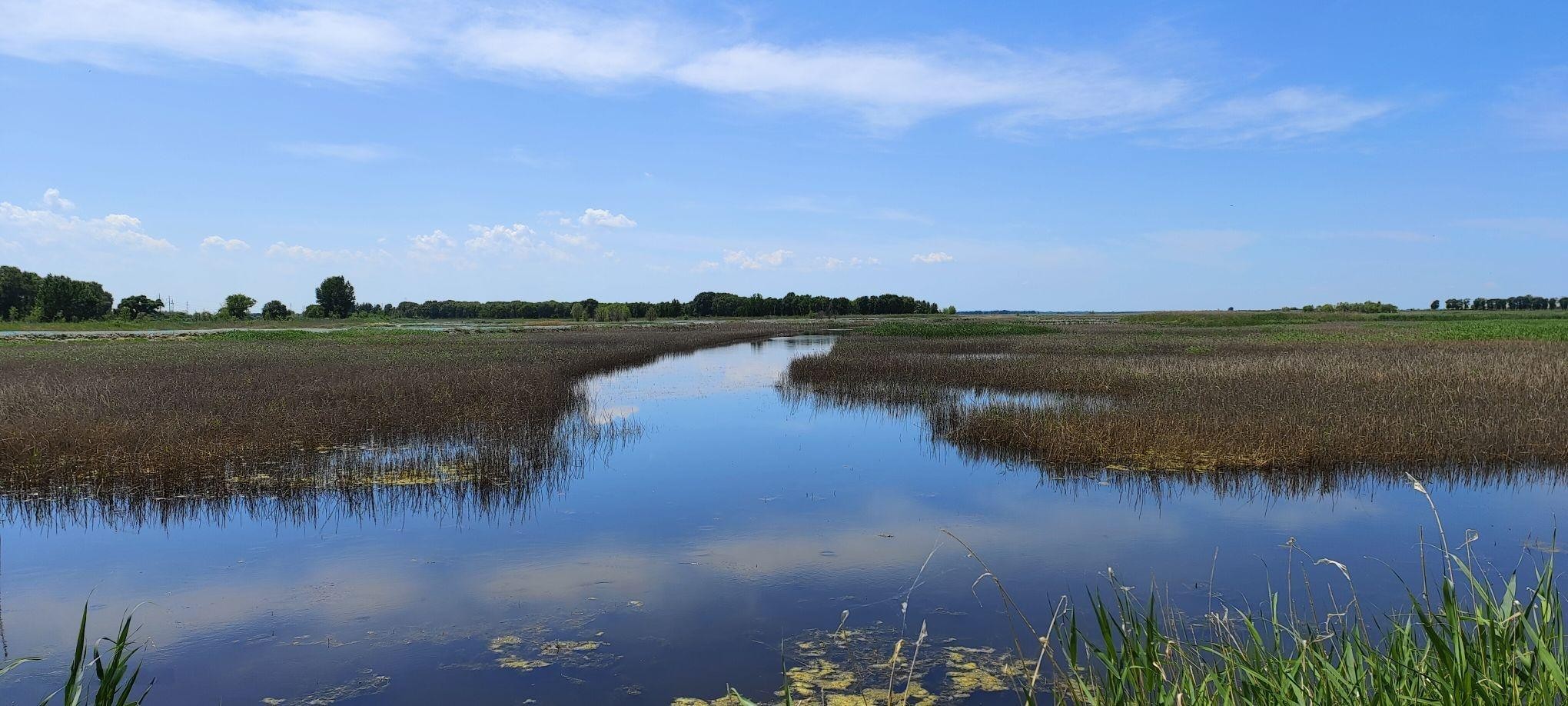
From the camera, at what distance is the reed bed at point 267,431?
11.5m

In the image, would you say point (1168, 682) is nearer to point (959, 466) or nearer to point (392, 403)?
point (959, 466)

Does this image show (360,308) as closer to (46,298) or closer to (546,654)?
(46,298)

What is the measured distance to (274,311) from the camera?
11619 centimetres

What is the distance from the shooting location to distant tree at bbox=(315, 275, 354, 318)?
125 m

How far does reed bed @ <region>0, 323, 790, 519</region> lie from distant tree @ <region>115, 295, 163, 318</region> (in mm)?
99407

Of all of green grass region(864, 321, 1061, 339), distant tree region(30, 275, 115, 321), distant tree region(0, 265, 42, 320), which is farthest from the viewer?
distant tree region(0, 265, 42, 320)

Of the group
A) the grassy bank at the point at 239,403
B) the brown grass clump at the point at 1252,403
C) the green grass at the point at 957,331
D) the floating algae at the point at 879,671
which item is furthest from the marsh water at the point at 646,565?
the green grass at the point at 957,331

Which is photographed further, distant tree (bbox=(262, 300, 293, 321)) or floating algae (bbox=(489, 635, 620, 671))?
distant tree (bbox=(262, 300, 293, 321))

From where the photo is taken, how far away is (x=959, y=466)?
45.0 feet

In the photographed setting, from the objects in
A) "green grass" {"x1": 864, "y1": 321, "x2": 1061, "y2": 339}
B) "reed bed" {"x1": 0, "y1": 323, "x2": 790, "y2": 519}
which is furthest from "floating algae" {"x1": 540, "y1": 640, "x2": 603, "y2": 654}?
"green grass" {"x1": 864, "y1": 321, "x2": 1061, "y2": 339}

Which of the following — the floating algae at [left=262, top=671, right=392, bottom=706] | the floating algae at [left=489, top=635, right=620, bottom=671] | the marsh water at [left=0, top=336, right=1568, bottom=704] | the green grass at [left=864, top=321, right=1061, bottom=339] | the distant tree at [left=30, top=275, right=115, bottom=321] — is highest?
the distant tree at [left=30, top=275, right=115, bottom=321]

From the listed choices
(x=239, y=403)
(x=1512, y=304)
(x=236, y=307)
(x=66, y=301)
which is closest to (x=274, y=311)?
(x=236, y=307)

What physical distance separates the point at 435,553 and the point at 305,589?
4.32ft

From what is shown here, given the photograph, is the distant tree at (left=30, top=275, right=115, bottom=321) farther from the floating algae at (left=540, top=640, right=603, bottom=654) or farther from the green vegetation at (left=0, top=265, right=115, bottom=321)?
the floating algae at (left=540, top=640, right=603, bottom=654)
